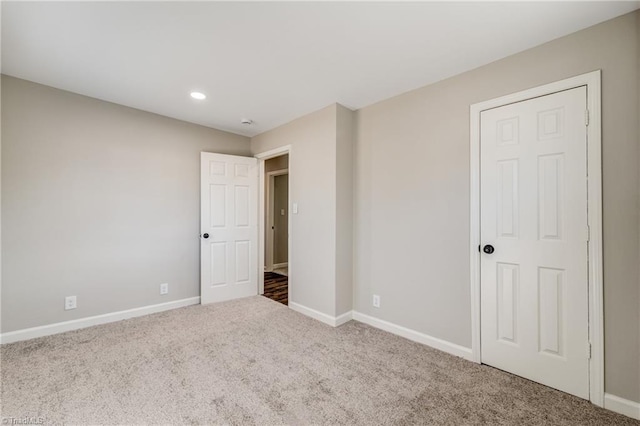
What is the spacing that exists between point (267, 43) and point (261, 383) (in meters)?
2.42

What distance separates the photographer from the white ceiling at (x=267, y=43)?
1.60 metres

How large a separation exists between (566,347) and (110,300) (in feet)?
13.6

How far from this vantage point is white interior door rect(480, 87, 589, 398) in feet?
5.84

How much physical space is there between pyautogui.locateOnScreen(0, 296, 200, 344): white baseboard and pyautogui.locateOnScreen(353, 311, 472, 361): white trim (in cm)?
227

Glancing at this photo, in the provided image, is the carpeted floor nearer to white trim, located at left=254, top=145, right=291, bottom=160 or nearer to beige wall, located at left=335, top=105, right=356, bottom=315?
beige wall, located at left=335, top=105, right=356, bottom=315

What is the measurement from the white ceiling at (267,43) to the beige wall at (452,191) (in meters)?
0.16

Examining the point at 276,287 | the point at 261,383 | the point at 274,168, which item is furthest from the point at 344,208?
the point at 274,168

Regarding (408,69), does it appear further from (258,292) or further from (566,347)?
(258,292)

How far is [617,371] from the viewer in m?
1.64

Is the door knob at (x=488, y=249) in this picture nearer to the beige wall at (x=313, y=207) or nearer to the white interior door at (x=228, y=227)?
the beige wall at (x=313, y=207)

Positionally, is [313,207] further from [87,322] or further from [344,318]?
[87,322]

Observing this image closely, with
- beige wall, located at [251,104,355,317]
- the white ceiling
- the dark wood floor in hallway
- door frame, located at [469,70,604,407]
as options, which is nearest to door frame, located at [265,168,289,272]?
the dark wood floor in hallway

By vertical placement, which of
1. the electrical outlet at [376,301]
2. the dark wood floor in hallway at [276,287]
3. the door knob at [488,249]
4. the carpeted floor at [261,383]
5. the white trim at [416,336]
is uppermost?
the door knob at [488,249]

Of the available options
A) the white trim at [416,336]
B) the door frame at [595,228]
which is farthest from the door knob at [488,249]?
the white trim at [416,336]
